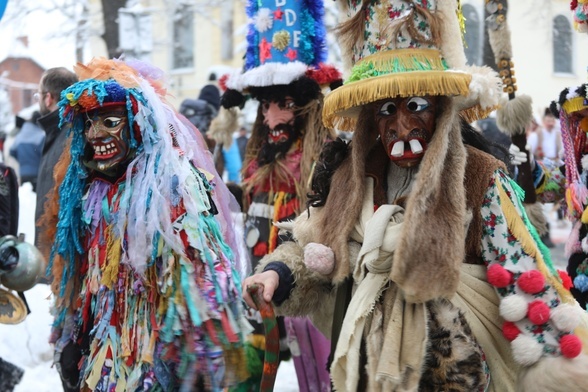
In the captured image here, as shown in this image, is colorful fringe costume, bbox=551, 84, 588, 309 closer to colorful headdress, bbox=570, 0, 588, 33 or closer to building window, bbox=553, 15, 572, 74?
colorful headdress, bbox=570, 0, 588, 33

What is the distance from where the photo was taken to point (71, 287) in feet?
13.5

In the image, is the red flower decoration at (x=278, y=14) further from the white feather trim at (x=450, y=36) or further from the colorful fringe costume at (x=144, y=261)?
the white feather trim at (x=450, y=36)

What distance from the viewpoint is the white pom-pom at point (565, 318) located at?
112 inches

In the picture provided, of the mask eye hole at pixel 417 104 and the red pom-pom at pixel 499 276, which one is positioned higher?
the mask eye hole at pixel 417 104

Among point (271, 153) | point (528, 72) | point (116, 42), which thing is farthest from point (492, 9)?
point (528, 72)

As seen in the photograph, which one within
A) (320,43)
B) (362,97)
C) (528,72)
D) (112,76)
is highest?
(528,72)

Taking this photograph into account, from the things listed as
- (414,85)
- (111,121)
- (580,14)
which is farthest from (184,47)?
(414,85)

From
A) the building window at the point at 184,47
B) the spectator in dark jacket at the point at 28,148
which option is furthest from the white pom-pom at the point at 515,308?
the building window at the point at 184,47

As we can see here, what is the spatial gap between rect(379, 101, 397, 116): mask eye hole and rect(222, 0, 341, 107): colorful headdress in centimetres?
297

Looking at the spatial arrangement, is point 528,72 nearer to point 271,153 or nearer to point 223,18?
point 223,18

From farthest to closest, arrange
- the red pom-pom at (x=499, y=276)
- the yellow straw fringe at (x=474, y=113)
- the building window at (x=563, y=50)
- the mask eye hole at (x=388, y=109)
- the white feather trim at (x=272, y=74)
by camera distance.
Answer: the building window at (x=563, y=50), the white feather trim at (x=272, y=74), the yellow straw fringe at (x=474, y=113), the mask eye hole at (x=388, y=109), the red pom-pom at (x=499, y=276)

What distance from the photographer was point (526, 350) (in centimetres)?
285

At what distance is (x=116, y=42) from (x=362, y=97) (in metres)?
8.60

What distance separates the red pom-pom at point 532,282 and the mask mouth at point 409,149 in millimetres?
586
